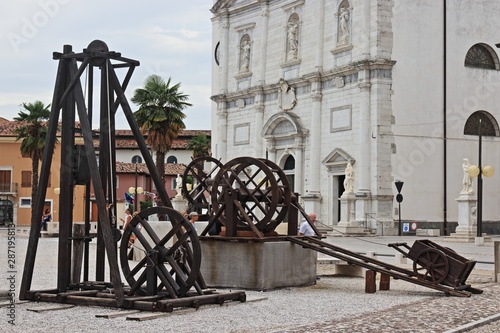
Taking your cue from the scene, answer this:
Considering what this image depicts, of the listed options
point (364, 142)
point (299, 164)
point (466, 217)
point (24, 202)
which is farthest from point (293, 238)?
point (24, 202)

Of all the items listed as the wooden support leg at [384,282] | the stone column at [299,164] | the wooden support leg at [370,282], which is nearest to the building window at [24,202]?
the stone column at [299,164]

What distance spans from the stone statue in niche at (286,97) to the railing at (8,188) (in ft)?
111

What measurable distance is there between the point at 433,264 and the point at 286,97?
1347 inches

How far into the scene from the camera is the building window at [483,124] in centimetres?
4322

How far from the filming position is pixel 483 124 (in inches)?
1720

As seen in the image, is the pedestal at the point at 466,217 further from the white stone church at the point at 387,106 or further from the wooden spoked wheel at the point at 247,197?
the wooden spoked wheel at the point at 247,197

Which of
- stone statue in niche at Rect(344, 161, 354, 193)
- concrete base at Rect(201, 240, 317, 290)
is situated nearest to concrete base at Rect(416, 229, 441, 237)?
stone statue in niche at Rect(344, 161, 354, 193)

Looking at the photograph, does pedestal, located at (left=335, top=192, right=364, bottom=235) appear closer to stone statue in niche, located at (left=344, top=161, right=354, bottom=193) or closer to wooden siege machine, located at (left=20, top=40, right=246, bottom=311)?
stone statue in niche, located at (left=344, top=161, right=354, bottom=193)

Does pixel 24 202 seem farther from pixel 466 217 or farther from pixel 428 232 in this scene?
pixel 466 217

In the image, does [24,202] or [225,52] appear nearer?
[225,52]

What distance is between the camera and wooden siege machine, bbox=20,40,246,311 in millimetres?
11352

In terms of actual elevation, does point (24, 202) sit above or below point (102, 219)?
above

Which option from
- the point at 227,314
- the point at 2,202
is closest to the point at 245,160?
the point at 227,314

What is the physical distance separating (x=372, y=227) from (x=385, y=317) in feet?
98.2
